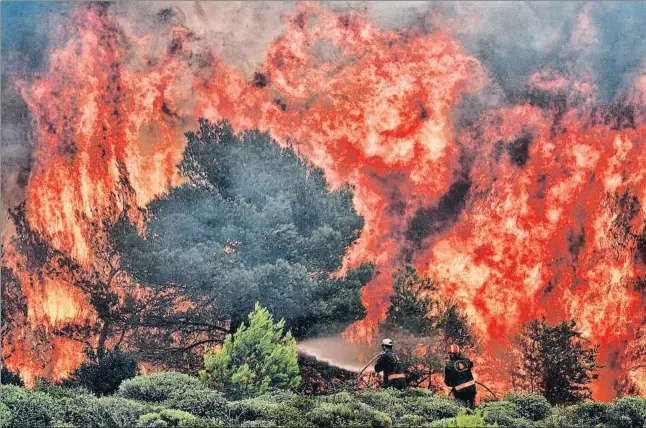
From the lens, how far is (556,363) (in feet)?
67.2

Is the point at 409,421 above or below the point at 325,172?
below

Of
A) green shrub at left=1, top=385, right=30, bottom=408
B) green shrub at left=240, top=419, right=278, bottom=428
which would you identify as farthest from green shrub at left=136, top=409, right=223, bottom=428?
green shrub at left=1, top=385, right=30, bottom=408

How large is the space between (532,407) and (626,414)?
64.0 inches

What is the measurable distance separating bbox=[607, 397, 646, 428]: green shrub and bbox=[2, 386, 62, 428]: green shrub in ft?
30.1

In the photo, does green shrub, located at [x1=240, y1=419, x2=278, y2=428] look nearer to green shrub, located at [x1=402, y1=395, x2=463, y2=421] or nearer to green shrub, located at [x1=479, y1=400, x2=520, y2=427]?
green shrub, located at [x1=402, y1=395, x2=463, y2=421]

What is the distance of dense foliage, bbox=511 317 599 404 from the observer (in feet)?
66.6

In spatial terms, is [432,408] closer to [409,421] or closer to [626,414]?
[409,421]

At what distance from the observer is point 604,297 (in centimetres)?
2128

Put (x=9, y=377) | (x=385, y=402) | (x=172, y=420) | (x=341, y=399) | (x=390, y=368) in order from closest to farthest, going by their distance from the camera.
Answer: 1. (x=172, y=420)
2. (x=341, y=399)
3. (x=385, y=402)
4. (x=390, y=368)
5. (x=9, y=377)

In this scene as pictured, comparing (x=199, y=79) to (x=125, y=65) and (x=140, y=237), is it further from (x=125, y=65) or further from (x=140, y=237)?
(x=140, y=237)

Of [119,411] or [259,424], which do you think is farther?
[259,424]

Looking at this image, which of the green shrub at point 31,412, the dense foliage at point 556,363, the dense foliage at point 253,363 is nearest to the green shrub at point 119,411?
the green shrub at point 31,412

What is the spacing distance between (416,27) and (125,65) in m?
6.89

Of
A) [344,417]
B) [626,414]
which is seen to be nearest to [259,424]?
[344,417]
